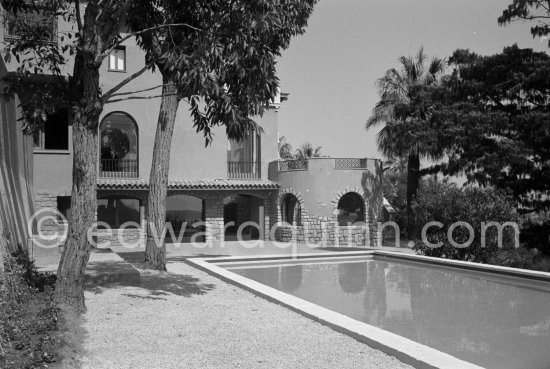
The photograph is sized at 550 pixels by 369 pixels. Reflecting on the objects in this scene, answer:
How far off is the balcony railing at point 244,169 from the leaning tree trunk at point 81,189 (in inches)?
717

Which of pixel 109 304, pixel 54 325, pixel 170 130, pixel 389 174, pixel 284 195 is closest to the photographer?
pixel 54 325

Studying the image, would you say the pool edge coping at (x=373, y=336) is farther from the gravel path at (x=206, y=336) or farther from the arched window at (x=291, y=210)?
the arched window at (x=291, y=210)

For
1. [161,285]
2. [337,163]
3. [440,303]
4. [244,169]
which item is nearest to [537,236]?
[337,163]

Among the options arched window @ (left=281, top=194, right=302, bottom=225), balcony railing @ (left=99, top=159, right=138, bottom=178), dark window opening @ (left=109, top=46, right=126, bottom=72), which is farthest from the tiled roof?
dark window opening @ (left=109, top=46, right=126, bottom=72)

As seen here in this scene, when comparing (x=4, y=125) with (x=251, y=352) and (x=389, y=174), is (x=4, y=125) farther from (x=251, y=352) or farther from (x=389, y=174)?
(x=389, y=174)

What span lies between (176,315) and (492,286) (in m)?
8.37

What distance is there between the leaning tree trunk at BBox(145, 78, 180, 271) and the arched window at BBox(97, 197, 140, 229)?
10.8m

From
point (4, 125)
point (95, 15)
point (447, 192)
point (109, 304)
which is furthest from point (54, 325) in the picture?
point (447, 192)

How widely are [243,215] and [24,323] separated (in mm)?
22705

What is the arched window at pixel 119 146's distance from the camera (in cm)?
2355

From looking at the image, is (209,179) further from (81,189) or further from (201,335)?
(201,335)

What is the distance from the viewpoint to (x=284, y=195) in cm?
2544

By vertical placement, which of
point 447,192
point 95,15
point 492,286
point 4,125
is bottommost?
point 492,286

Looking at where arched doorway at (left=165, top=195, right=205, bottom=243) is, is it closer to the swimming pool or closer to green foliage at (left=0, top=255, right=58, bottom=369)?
the swimming pool
